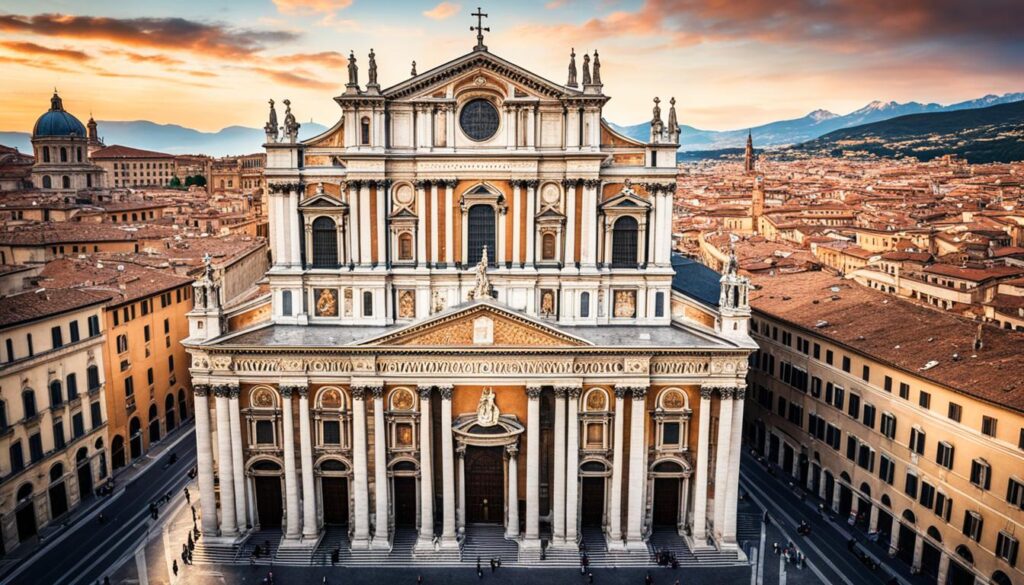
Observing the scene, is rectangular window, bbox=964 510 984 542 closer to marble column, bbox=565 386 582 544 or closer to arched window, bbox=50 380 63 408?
marble column, bbox=565 386 582 544

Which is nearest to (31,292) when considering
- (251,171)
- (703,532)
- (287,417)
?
(287,417)

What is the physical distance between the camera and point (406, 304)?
128 feet

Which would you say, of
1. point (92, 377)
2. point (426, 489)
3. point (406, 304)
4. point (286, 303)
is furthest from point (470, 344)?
point (92, 377)

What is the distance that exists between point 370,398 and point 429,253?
7.62 meters

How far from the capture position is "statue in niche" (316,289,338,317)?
39.1m

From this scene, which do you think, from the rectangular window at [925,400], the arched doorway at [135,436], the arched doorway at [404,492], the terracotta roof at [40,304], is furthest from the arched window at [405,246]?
the rectangular window at [925,400]

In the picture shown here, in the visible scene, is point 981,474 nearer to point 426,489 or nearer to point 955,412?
point 955,412

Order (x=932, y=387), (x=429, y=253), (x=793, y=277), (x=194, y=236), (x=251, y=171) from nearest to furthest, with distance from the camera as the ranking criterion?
(x=932, y=387), (x=429, y=253), (x=793, y=277), (x=194, y=236), (x=251, y=171)

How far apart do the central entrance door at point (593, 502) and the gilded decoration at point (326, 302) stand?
15.1 m

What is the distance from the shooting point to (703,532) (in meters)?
38.0

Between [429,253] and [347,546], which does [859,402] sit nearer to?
[429,253]

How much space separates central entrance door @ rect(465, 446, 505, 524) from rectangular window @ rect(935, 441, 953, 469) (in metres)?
20.2

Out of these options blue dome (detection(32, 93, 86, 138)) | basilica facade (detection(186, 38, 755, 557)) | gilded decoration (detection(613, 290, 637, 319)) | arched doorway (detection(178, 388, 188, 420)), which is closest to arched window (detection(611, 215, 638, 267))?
basilica facade (detection(186, 38, 755, 557))

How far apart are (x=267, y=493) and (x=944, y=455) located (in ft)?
106
